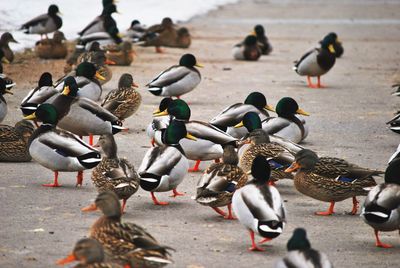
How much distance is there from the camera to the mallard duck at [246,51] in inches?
759

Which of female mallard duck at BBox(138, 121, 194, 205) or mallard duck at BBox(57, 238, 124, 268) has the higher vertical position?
mallard duck at BBox(57, 238, 124, 268)

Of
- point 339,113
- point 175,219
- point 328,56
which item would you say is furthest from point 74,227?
point 328,56

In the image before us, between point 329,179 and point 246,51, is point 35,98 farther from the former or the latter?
point 246,51

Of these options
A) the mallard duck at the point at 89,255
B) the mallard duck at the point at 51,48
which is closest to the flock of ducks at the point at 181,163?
the mallard duck at the point at 89,255

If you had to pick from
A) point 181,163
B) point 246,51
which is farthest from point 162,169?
point 246,51

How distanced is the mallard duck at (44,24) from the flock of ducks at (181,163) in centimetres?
700

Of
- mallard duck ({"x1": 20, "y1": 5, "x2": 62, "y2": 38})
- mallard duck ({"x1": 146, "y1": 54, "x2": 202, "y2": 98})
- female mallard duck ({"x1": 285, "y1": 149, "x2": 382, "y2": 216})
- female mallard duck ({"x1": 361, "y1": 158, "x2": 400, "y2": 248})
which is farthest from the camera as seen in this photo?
mallard duck ({"x1": 20, "y1": 5, "x2": 62, "y2": 38})

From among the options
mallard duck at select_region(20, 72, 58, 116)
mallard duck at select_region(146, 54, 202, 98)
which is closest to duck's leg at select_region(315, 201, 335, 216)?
mallard duck at select_region(20, 72, 58, 116)

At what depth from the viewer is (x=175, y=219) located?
8375mm

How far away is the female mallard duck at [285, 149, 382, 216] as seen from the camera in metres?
8.59

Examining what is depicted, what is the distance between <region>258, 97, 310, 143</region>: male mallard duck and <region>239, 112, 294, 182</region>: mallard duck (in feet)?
3.54

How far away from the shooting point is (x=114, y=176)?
27.8 feet

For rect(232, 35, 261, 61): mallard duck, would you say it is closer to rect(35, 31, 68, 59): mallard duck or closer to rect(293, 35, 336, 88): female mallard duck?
rect(293, 35, 336, 88): female mallard duck

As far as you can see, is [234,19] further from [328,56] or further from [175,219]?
[175,219]
